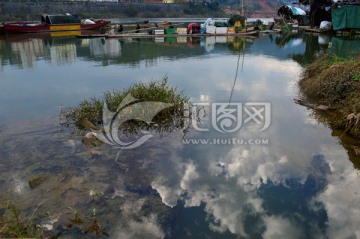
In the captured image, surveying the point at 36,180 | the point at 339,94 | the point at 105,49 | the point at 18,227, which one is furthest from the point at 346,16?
the point at 18,227

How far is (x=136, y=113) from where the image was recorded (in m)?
7.39

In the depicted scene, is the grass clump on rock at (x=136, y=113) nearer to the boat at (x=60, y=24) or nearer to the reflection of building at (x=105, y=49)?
the reflection of building at (x=105, y=49)

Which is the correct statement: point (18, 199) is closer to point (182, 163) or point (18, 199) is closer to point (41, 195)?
point (41, 195)

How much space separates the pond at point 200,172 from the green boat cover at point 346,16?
2098cm

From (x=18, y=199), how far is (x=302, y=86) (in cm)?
937

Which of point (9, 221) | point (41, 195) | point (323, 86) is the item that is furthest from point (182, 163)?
point (323, 86)

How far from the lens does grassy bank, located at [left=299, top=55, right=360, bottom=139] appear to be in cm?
668

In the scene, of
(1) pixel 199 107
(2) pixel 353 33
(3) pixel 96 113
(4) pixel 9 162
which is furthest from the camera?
(2) pixel 353 33

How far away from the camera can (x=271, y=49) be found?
21.4 m

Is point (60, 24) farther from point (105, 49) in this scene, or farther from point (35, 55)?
point (35, 55)

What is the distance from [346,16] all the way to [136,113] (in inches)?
1047

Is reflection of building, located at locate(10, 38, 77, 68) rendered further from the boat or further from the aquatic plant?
the aquatic plant

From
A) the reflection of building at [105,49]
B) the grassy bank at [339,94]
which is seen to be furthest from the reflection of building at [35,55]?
the grassy bank at [339,94]

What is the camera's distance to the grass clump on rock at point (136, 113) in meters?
7.27
